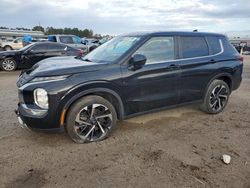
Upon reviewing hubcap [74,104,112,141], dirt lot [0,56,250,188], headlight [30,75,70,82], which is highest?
headlight [30,75,70,82]

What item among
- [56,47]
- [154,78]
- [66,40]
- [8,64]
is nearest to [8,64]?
[8,64]

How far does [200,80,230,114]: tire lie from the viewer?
208 inches

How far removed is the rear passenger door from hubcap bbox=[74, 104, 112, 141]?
Answer: 1.57 meters

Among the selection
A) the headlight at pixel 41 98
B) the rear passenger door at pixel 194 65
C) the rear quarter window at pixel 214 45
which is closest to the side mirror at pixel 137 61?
the rear passenger door at pixel 194 65

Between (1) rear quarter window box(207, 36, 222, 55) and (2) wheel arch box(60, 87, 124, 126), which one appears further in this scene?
(1) rear quarter window box(207, 36, 222, 55)

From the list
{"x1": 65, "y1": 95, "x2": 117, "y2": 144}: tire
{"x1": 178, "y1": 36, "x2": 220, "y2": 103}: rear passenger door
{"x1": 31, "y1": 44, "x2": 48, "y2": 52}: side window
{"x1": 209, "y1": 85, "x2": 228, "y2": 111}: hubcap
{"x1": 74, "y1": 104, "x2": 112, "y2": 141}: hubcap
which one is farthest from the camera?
{"x1": 31, "y1": 44, "x2": 48, "y2": 52}: side window

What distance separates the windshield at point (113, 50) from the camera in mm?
4264

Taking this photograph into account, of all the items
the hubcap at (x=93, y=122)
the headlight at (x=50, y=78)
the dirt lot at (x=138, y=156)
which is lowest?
the dirt lot at (x=138, y=156)

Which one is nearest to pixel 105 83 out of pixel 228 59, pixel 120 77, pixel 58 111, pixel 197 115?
pixel 120 77

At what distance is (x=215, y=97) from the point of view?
5418 mm

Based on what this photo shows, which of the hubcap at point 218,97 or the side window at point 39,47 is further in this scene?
the side window at point 39,47

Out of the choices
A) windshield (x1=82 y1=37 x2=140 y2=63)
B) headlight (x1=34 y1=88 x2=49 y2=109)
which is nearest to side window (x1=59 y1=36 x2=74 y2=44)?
windshield (x1=82 y1=37 x2=140 y2=63)

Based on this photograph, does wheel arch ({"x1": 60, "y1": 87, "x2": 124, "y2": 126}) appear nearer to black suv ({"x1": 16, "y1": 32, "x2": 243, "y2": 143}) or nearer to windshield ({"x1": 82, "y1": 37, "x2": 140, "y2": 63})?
black suv ({"x1": 16, "y1": 32, "x2": 243, "y2": 143})

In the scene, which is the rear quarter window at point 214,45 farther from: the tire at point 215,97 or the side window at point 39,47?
the side window at point 39,47
